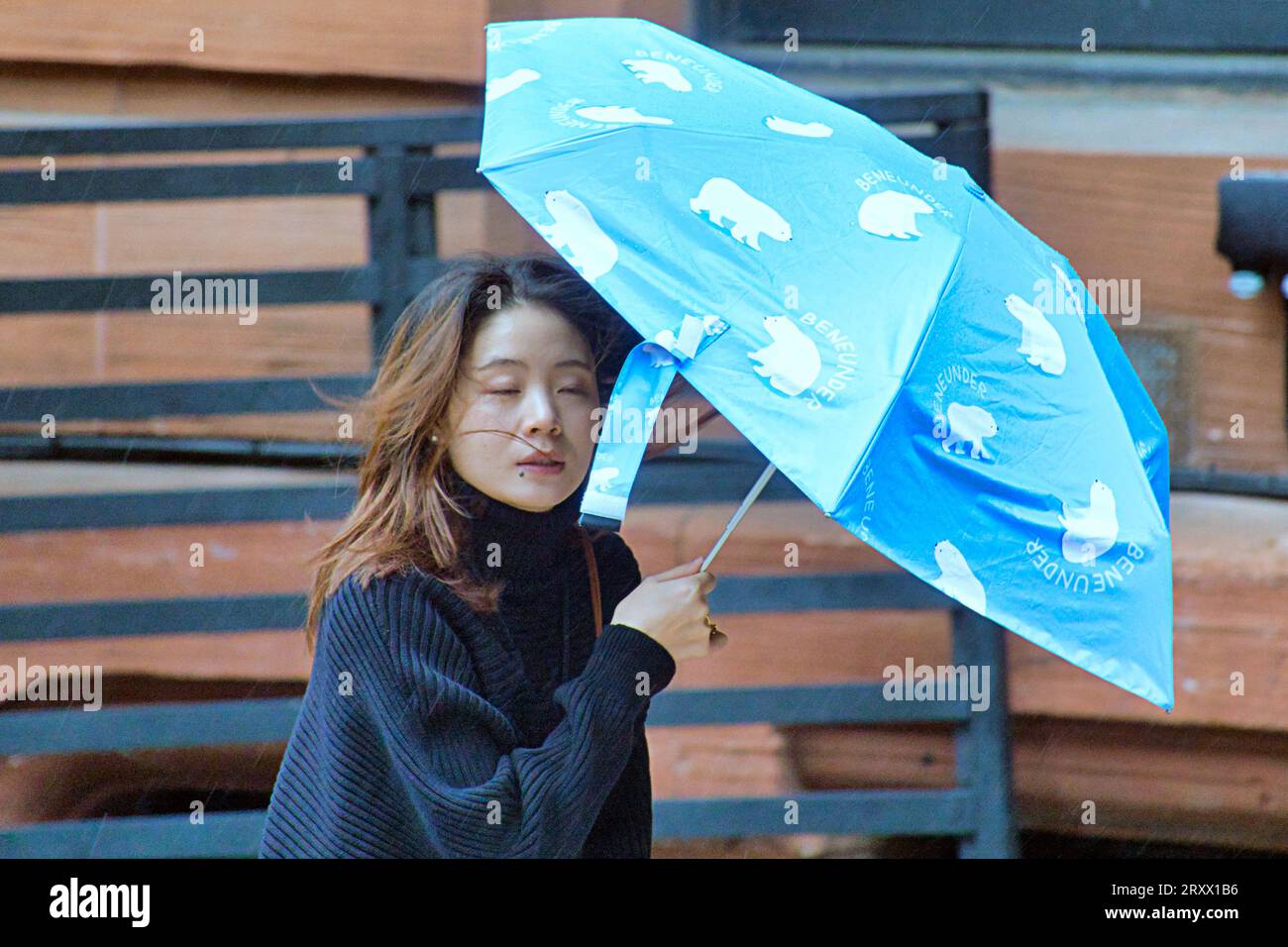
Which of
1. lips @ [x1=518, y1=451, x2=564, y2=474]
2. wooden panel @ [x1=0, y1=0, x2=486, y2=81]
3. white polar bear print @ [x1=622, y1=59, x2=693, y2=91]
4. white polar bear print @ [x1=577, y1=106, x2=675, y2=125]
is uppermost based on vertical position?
wooden panel @ [x1=0, y1=0, x2=486, y2=81]

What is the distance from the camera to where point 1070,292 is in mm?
2303

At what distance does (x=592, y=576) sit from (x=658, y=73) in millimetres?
863

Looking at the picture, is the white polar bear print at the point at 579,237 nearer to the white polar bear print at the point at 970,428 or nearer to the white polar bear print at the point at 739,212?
the white polar bear print at the point at 739,212

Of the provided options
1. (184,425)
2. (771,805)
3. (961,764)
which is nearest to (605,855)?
(771,805)

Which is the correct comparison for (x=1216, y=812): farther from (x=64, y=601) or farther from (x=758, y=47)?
(x=64, y=601)

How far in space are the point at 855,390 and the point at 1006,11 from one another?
4.03 m

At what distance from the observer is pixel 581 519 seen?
6.21ft

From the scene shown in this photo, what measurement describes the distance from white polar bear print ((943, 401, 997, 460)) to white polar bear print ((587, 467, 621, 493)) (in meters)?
0.48

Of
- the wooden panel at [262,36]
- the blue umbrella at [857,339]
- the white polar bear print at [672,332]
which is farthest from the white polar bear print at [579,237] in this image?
the wooden panel at [262,36]

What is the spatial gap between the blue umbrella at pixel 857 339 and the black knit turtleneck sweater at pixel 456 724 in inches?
14.0

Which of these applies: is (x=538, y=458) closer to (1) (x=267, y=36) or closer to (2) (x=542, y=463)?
(2) (x=542, y=463)

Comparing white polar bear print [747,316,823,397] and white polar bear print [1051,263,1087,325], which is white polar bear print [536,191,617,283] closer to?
white polar bear print [747,316,823,397]

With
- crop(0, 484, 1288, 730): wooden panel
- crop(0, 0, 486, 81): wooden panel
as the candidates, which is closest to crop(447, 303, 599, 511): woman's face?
crop(0, 484, 1288, 730): wooden panel

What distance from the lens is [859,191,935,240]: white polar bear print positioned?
6.69ft
